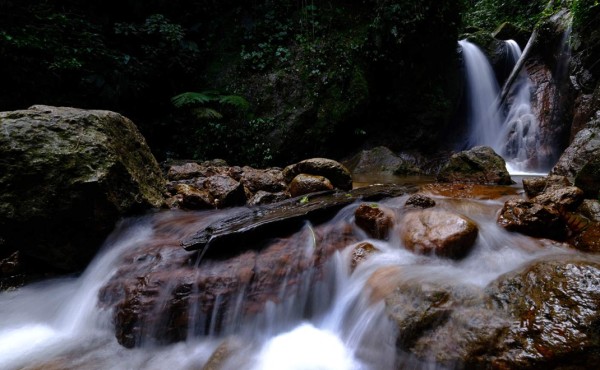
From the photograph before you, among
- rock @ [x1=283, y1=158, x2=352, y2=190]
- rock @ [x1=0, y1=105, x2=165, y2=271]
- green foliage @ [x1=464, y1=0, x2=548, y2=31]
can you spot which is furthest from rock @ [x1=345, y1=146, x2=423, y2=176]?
green foliage @ [x1=464, y1=0, x2=548, y2=31]

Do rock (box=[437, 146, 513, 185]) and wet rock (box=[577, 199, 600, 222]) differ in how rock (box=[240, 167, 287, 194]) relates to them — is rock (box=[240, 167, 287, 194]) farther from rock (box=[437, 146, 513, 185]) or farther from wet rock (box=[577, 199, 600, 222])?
wet rock (box=[577, 199, 600, 222])

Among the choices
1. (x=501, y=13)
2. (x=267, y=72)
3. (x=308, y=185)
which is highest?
(x=501, y=13)

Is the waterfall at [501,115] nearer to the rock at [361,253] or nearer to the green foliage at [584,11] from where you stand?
the green foliage at [584,11]

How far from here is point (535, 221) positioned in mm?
2830

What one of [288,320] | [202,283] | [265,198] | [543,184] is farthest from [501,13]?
[202,283]

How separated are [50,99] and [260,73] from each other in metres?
5.02

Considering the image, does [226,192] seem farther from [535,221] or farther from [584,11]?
[584,11]

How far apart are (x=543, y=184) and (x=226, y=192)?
12.9 ft

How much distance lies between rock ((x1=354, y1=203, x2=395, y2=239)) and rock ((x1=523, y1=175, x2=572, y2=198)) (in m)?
1.89

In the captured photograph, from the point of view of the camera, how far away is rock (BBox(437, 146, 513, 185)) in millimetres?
5238

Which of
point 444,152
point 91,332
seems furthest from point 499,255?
point 444,152

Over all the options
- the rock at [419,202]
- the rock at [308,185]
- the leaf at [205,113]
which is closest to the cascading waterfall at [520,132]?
the rock at [419,202]

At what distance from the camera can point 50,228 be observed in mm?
3057

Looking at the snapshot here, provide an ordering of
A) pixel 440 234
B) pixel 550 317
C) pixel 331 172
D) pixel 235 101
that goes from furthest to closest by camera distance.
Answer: pixel 235 101 → pixel 331 172 → pixel 440 234 → pixel 550 317
